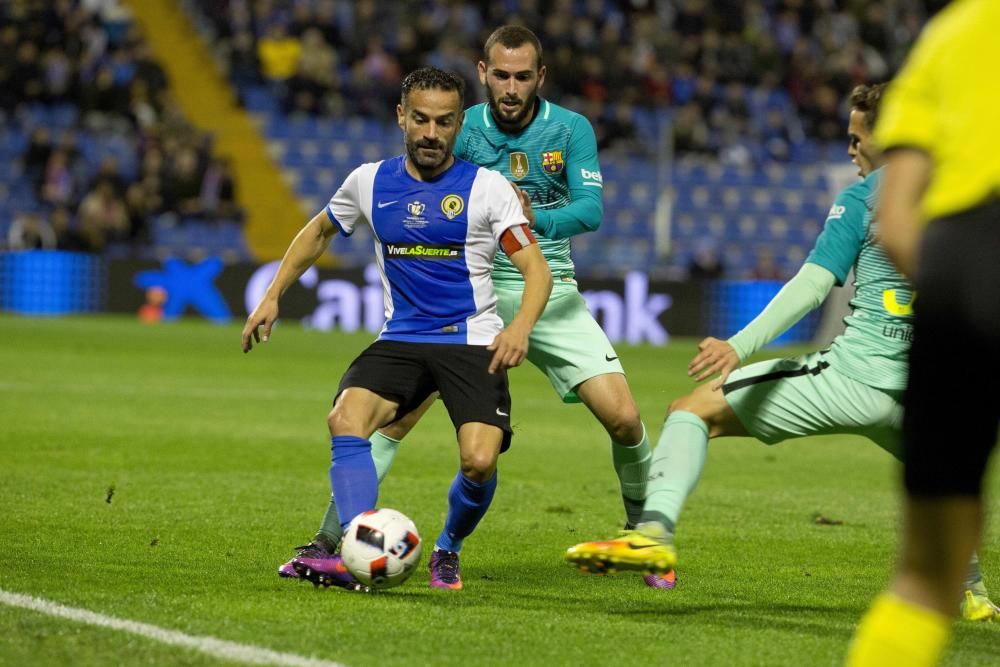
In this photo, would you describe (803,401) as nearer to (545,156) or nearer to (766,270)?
(545,156)

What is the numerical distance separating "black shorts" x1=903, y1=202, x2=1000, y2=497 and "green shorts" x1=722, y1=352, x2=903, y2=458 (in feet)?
7.15

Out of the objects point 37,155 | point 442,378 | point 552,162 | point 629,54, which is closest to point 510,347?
point 442,378

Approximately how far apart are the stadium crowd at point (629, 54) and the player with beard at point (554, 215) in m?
18.7

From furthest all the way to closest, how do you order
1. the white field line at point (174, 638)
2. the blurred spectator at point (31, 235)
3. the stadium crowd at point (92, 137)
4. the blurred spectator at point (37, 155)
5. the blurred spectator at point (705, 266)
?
the blurred spectator at point (705, 266) < the blurred spectator at point (37, 155) < the stadium crowd at point (92, 137) < the blurred spectator at point (31, 235) < the white field line at point (174, 638)

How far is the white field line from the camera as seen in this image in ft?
13.5

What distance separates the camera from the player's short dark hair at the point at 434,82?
5574mm

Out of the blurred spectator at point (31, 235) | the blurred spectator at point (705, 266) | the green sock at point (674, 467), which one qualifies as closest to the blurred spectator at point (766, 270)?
the blurred spectator at point (705, 266)

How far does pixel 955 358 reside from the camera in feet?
9.29

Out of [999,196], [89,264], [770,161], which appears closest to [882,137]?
[999,196]

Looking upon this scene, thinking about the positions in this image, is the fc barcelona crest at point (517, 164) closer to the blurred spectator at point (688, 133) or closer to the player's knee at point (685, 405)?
the player's knee at point (685, 405)

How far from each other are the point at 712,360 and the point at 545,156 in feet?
7.04

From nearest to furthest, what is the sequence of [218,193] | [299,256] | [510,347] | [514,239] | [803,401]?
[803,401], [510,347], [514,239], [299,256], [218,193]

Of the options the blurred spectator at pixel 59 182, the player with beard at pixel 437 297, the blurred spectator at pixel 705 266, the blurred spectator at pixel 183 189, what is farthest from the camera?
the blurred spectator at pixel 705 266

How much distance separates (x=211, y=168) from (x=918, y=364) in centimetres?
2181
